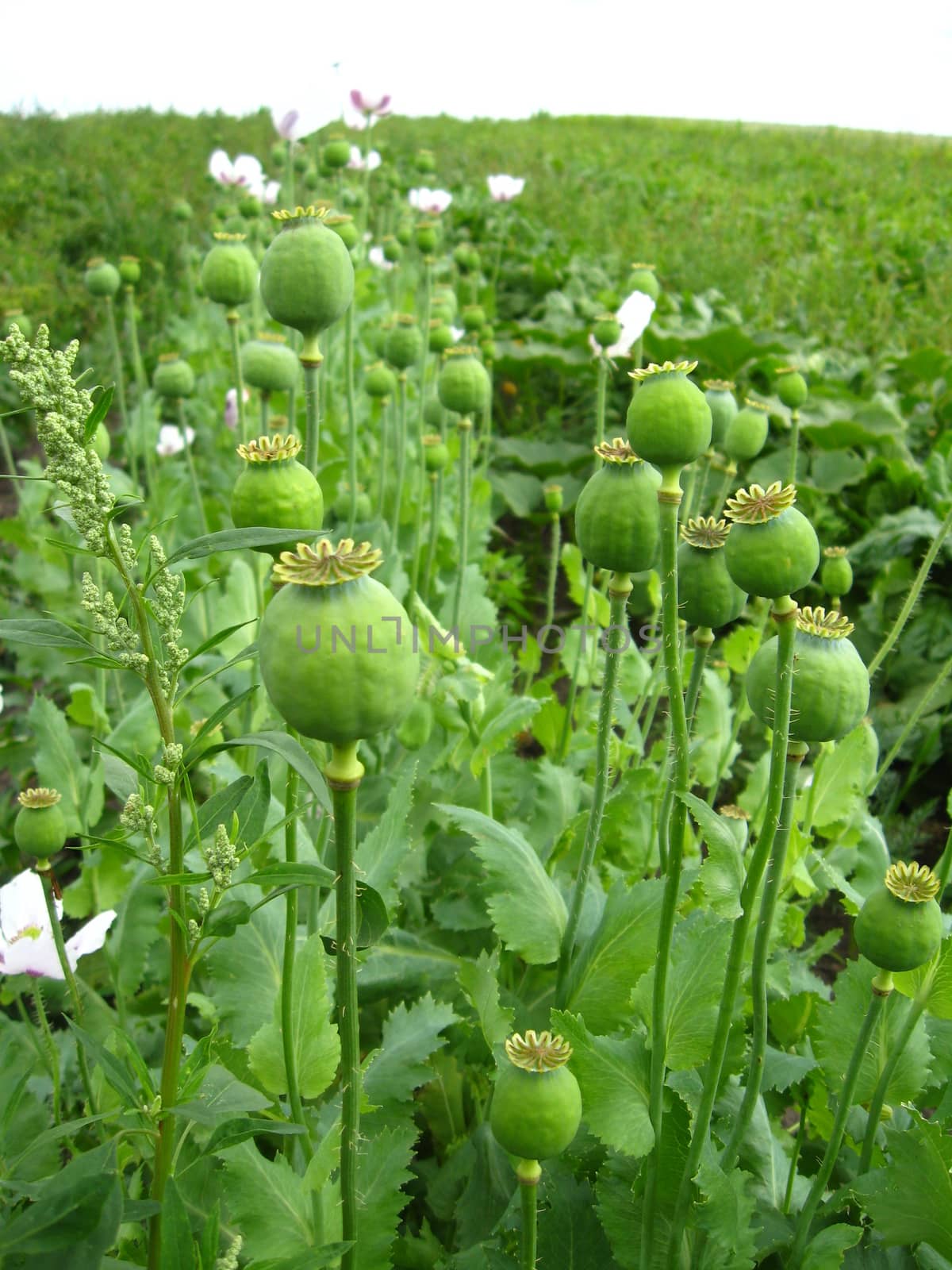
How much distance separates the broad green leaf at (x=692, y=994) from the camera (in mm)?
1075

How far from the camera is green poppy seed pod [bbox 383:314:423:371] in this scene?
6.52ft

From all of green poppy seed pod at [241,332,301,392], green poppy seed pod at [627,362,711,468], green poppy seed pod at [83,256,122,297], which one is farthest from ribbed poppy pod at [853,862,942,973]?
green poppy seed pod at [83,256,122,297]

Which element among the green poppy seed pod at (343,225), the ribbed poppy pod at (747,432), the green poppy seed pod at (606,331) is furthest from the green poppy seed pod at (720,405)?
the green poppy seed pod at (343,225)

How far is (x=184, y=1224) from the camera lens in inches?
28.4

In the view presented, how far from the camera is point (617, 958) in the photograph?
4.05 ft

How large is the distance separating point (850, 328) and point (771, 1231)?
4.94 meters

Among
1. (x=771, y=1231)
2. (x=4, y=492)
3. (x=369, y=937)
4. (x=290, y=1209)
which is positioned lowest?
(x=4, y=492)

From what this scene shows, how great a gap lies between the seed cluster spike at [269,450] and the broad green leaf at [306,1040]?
490 mm

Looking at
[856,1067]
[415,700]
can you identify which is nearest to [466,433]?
[415,700]

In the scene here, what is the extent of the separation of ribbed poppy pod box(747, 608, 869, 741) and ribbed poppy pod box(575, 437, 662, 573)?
14 cm

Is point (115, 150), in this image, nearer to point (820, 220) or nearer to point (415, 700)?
point (820, 220)

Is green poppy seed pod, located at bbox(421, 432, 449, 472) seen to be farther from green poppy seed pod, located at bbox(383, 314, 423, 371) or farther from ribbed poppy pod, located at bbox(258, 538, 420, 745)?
ribbed poppy pod, located at bbox(258, 538, 420, 745)

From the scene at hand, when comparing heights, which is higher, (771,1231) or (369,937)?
(369,937)

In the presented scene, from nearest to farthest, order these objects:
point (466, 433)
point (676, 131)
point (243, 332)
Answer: point (466, 433)
point (243, 332)
point (676, 131)
